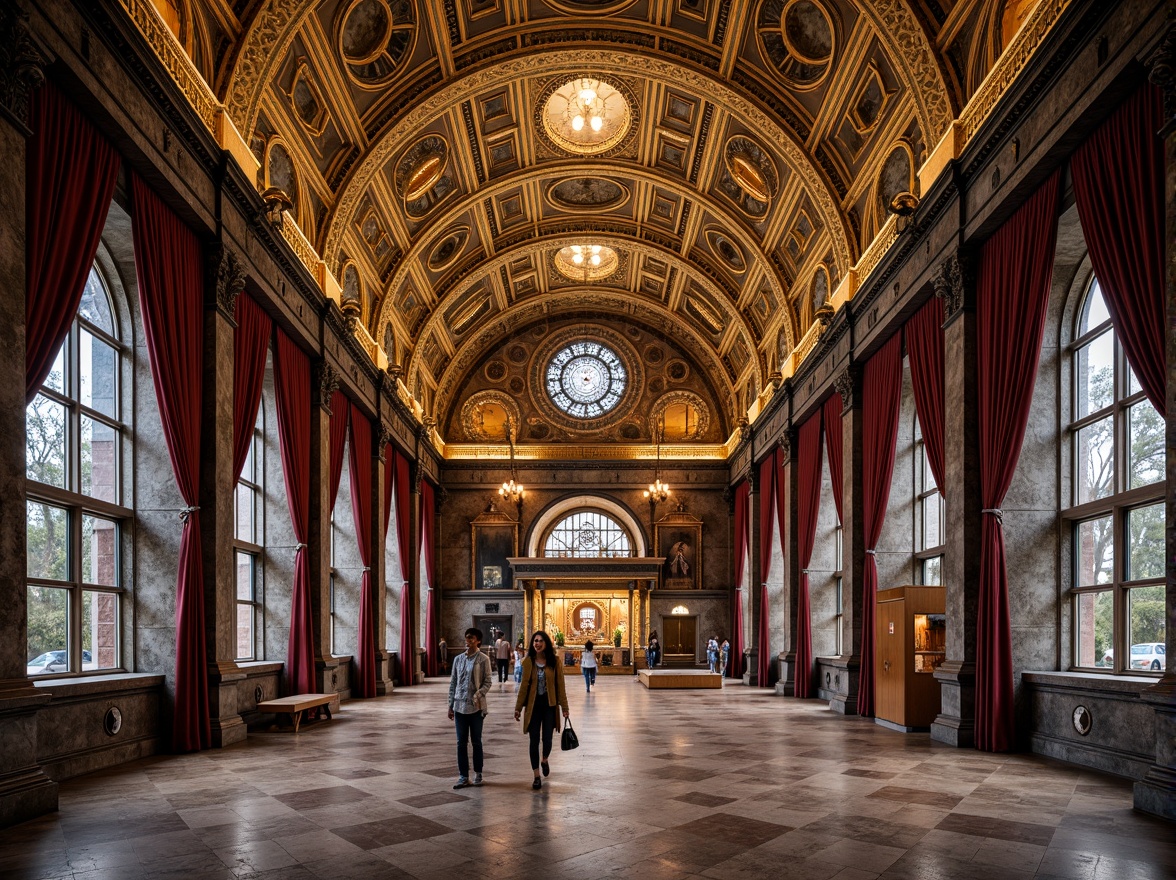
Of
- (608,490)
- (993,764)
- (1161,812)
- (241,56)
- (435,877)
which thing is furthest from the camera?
(608,490)

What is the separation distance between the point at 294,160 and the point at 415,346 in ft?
39.4

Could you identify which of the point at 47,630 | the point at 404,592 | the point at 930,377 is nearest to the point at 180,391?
the point at 47,630

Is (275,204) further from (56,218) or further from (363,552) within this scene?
(363,552)

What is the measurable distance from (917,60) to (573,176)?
12.7m

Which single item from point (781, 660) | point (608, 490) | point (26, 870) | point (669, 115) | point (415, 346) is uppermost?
point (669, 115)

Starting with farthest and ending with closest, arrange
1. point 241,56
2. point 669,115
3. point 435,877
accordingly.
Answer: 1. point 669,115
2. point 241,56
3. point 435,877

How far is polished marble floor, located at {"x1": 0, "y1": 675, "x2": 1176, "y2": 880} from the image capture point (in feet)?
20.4

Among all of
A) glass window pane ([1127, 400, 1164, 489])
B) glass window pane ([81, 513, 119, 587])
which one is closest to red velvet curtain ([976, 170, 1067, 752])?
glass window pane ([1127, 400, 1164, 489])

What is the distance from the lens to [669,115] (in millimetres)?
22453

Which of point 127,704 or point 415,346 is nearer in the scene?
point 127,704

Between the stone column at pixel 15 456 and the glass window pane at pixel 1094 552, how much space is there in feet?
36.7

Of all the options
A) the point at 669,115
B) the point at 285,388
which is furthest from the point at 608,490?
the point at 285,388

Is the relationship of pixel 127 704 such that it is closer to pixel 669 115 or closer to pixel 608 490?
pixel 669 115

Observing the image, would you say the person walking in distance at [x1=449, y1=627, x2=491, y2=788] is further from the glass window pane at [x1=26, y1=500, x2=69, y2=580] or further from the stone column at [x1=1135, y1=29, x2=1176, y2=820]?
the stone column at [x1=1135, y1=29, x2=1176, y2=820]
